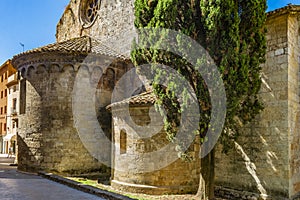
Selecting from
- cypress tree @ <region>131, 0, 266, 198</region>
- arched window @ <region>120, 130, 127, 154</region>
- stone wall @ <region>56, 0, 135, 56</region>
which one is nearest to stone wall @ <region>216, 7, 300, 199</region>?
cypress tree @ <region>131, 0, 266, 198</region>

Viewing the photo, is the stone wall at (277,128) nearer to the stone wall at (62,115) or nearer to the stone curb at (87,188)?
the stone curb at (87,188)

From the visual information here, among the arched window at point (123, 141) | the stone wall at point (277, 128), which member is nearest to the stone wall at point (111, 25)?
the arched window at point (123, 141)

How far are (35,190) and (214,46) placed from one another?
6322mm

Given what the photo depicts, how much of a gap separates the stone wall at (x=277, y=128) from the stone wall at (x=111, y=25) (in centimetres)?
678

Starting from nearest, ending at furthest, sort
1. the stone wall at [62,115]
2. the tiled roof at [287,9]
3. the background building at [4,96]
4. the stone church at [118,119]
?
the tiled roof at [287,9], the stone church at [118,119], the stone wall at [62,115], the background building at [4,96]

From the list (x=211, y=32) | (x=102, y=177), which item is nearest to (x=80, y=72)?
(x=102, y=177)

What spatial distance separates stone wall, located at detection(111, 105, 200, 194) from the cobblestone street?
163cm

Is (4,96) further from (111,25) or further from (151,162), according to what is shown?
(151,162)

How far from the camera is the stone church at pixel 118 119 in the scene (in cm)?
759

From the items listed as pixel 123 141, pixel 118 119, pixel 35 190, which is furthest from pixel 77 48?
pixel 35 190

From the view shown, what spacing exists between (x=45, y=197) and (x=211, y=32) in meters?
5.78

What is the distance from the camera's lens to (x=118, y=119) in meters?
9.53

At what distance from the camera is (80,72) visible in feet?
37.8

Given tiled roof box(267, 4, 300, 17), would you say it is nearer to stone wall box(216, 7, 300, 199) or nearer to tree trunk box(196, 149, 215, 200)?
stone wall box(216, 7, 300, 199)
